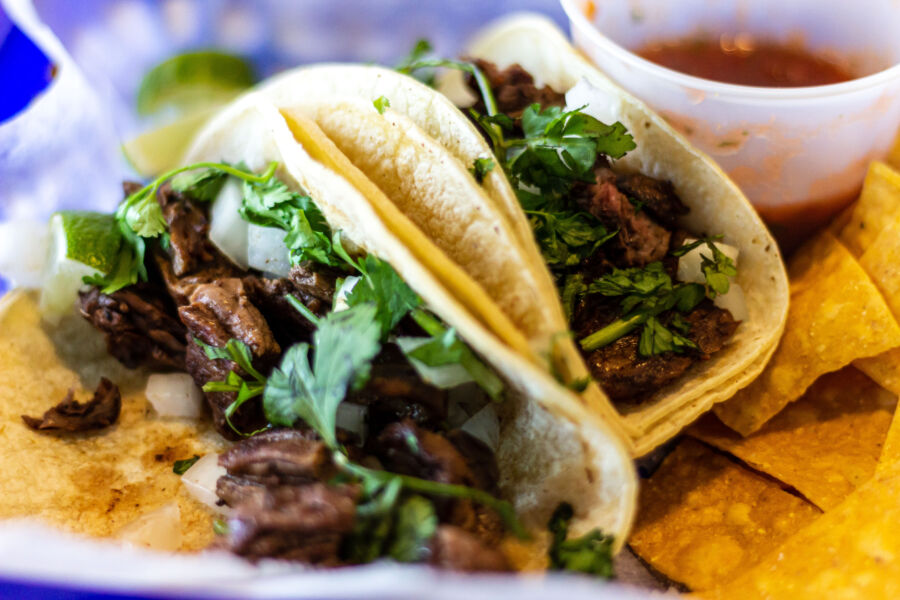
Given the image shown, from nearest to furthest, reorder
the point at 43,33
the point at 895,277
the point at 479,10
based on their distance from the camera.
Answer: the point at 895,277 → the point at 43,33 → the point at 479,10

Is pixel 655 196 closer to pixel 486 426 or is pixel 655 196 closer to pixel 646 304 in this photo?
pixel 646 304

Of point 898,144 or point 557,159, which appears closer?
point 557,159

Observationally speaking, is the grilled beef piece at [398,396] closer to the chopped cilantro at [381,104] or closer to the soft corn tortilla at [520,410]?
the soft corn tortilla at [520,410]

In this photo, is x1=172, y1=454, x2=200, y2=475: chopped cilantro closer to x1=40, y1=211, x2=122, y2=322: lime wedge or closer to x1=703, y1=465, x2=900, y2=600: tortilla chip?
x1=40, y1=211, x2=122, y2=322: lime wedge

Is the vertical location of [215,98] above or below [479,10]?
above

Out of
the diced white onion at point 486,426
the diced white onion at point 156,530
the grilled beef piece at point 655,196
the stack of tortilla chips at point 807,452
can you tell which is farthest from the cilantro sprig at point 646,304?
the diced white onion at point 156,530

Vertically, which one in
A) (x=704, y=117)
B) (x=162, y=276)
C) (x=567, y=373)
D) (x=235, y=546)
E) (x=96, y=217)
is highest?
(x=96, y=217)

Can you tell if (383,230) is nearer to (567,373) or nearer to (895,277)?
(567,373)

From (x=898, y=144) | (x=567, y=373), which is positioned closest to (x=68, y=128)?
(x=567, y=373)

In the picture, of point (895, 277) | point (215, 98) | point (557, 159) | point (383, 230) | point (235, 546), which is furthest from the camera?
point (215, 98)
